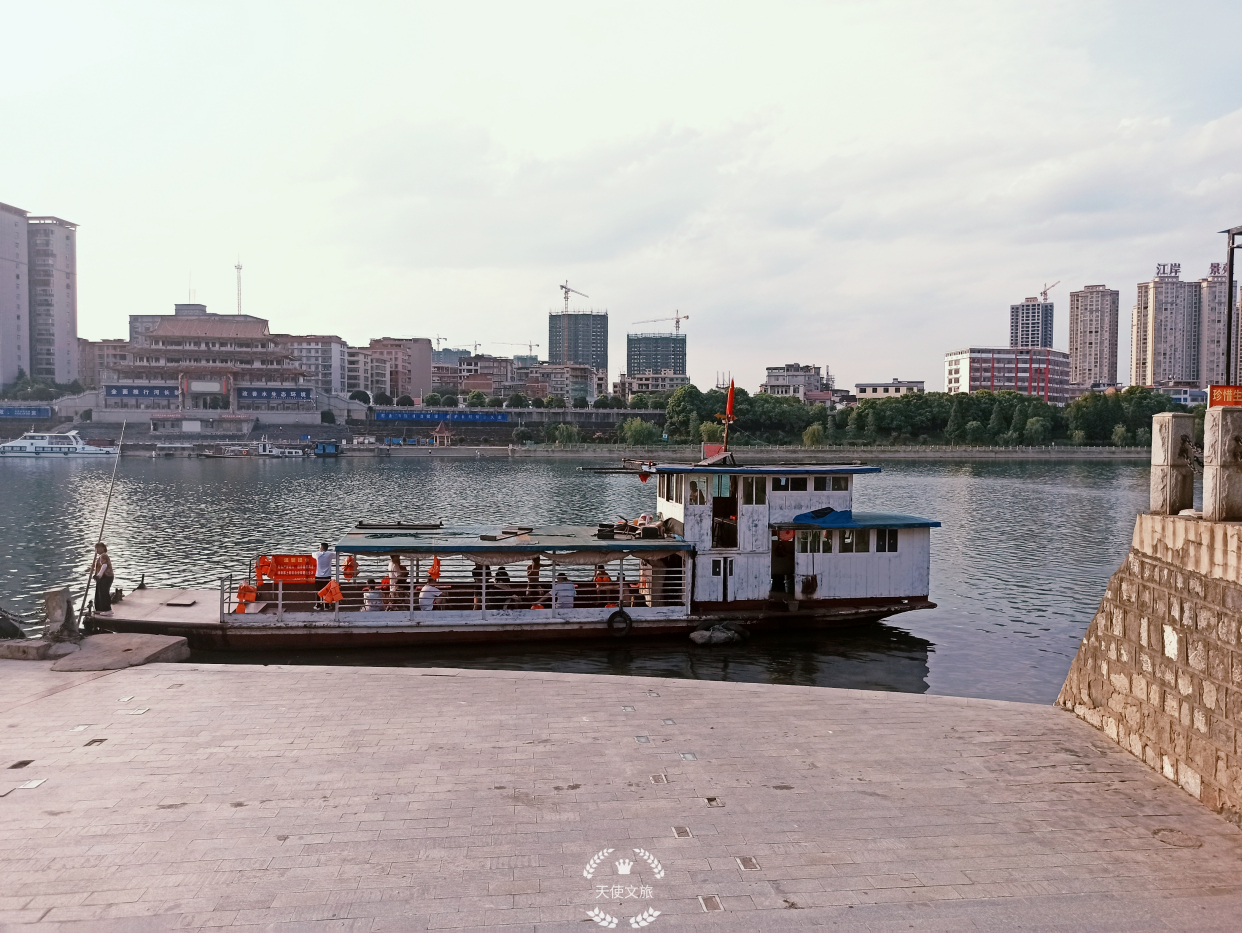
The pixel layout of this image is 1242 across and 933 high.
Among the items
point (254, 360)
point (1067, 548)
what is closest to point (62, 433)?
point (254, 360)

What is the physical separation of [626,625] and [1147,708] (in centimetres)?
1396

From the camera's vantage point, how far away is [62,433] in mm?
129125

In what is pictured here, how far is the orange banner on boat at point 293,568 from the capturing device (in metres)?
→ 22.5

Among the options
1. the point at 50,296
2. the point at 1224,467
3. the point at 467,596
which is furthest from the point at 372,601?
the point at 50,296

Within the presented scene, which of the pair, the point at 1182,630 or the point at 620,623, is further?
the point at 620,623

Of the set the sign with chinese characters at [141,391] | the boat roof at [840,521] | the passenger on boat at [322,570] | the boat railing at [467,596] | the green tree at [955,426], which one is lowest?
the boat railing at [467,596]

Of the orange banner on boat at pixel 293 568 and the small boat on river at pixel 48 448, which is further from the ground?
the small boat on river at pixel 48 448

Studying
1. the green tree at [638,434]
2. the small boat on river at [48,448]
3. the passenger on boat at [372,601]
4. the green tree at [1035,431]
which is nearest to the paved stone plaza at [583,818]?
the passenger on boat at [372,601]

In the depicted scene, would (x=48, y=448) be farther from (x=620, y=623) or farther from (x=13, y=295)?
(x=620, y=623)

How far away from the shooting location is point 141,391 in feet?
466

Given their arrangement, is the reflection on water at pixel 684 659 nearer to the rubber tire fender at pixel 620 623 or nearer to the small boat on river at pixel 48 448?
the rubber tire fender at pixel 620 623

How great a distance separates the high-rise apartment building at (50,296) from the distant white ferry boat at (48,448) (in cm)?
8162

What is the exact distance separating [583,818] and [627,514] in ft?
158

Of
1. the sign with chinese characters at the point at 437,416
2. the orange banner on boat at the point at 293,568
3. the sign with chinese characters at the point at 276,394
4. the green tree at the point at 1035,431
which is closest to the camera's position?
the orange banner on boat at the point at 293,568
